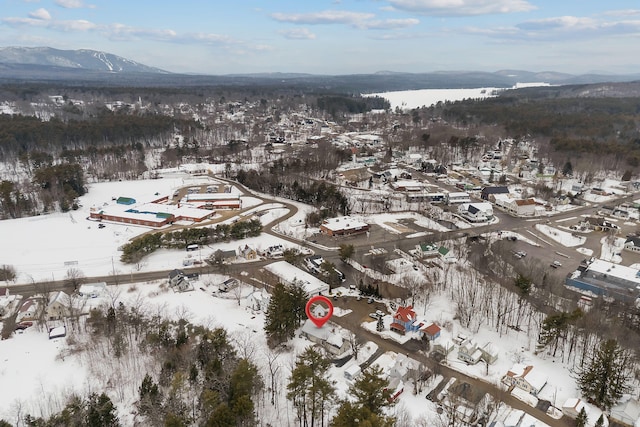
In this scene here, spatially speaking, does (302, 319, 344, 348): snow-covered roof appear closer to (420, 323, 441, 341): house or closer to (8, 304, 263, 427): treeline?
(8, 304, 263, 427): treeline

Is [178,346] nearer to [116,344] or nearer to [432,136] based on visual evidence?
[116,344]

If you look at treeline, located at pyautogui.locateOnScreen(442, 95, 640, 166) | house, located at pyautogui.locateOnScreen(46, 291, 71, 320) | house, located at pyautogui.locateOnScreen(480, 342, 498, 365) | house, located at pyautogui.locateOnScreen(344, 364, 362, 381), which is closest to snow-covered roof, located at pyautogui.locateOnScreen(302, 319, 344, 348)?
house, located at pyautogui.locateOnScreen(344, 364, 362, 381)

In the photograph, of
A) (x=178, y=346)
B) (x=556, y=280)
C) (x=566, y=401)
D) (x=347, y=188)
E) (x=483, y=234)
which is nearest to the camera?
(x=566, y=401)

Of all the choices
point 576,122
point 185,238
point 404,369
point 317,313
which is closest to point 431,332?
point 404,369

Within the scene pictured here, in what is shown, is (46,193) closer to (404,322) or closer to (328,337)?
(328,337)

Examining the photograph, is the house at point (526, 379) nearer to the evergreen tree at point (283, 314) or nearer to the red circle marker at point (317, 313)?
the red circle marker at point (317, 313)

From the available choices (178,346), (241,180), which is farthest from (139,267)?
(241,180)

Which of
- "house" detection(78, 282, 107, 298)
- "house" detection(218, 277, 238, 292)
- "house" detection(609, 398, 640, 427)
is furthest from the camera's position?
"house" detection(218, 277, 238, 292)

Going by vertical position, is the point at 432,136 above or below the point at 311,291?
above
